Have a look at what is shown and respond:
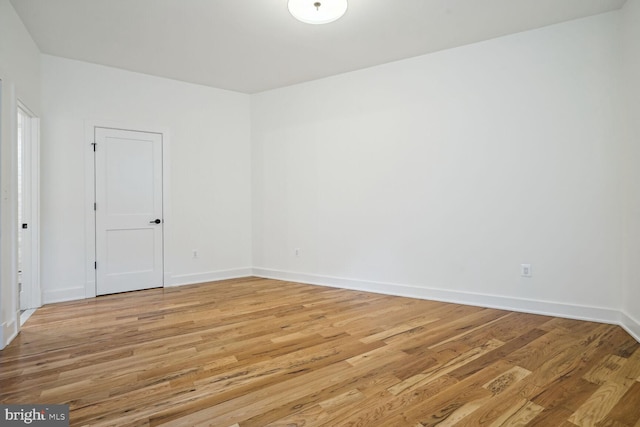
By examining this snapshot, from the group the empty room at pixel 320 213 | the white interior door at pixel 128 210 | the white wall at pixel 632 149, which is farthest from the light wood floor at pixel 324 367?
the white interior door at pixel 128 210

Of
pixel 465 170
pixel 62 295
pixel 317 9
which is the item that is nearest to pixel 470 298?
pixel 465 170

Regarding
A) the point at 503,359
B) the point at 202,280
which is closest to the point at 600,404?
the point at 503,359

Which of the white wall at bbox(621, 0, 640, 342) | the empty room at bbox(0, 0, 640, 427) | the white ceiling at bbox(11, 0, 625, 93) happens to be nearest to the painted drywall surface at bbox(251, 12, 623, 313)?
the empty room at bbox(0, 0, 640, 427)

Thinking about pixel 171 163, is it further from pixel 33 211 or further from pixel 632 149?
pixel 632 149

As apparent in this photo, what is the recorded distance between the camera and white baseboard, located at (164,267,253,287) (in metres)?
4.85

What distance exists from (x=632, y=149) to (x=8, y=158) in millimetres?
5350

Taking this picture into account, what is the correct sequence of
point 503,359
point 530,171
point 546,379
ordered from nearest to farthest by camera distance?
1. point 546,379
2. point 503,359
3. point 530,171

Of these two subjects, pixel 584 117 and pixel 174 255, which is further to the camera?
pixel 174 255

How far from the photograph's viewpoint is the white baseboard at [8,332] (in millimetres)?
2635

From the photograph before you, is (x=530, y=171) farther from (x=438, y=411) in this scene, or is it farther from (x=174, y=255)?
(x=174, y=255)

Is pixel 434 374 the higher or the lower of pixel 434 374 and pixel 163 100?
the lower

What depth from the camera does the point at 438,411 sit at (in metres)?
1.79

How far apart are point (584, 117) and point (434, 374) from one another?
2844 mm

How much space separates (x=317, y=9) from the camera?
278cm
